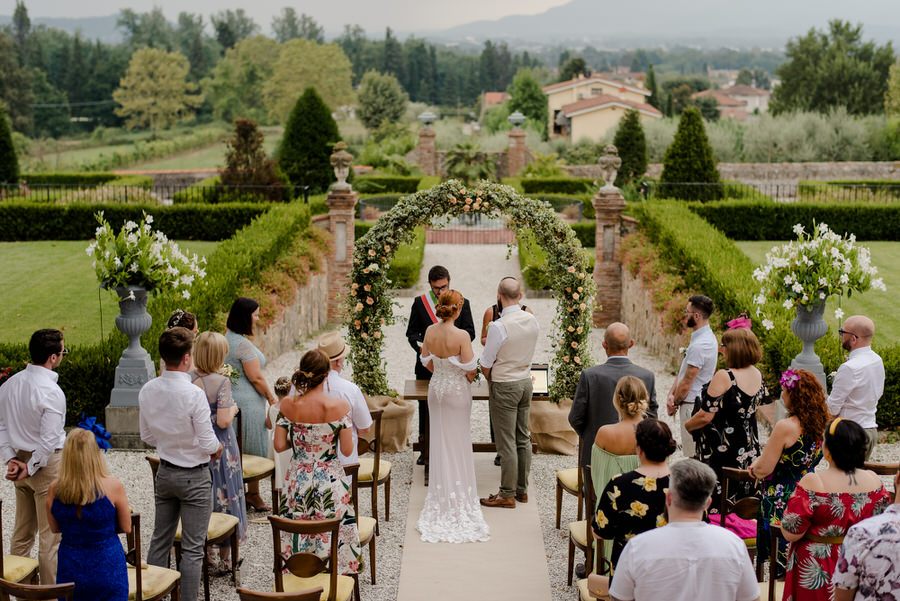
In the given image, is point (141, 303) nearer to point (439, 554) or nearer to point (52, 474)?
point (52, 474)

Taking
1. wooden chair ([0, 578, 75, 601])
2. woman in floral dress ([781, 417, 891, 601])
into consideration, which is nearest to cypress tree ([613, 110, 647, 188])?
woman in floral dress ([781, 417, 891, 601])

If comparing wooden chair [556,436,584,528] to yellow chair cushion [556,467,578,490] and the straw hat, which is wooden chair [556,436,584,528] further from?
the straw hat

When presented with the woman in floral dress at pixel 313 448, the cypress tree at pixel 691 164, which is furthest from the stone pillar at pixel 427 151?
the woman in floral dress at pixel 313 448

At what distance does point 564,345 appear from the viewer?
861 centimetres

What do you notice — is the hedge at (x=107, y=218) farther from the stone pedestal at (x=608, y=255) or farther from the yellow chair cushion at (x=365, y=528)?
the yellow chair cushion at (x=365, y=528)

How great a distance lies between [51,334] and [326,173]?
2012cm

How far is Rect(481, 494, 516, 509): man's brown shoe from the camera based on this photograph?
288 inches

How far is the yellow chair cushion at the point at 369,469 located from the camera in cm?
675

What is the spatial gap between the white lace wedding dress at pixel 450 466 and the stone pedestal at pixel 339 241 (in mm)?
8455

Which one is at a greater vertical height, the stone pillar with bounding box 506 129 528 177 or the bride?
the stone pillar with bounding box 506 129 528 177

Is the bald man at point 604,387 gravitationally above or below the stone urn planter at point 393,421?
above

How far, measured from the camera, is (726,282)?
1073cm

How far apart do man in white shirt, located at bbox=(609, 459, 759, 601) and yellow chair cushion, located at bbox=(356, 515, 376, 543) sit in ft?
8.26

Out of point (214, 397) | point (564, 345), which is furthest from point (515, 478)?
point (214, 397)
